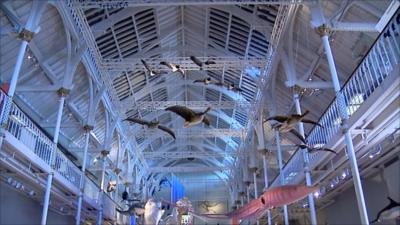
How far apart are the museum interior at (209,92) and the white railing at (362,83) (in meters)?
0.06

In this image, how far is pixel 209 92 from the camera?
29875mm

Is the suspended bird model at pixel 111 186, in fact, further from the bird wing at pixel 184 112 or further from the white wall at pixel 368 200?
the bird wing at pixel 184 112

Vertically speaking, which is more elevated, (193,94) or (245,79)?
(193,94)

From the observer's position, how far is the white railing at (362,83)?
8.73m

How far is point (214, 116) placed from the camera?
1309 inches

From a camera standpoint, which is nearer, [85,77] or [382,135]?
[382,135]

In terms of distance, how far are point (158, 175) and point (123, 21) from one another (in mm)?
30588

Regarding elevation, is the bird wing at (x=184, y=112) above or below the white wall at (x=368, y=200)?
above

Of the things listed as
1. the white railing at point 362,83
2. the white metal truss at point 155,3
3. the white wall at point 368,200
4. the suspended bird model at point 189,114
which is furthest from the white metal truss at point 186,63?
the suspended bird model at point 189,114

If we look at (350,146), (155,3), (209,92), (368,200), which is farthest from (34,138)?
(209,92)

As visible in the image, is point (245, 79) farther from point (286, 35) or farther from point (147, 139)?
point (147, 139)

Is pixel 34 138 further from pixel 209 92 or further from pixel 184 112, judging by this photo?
pixel 209 92

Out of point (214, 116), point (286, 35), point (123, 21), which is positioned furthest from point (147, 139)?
point (286, 35)

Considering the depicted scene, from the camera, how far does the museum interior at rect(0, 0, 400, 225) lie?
36.3ft
